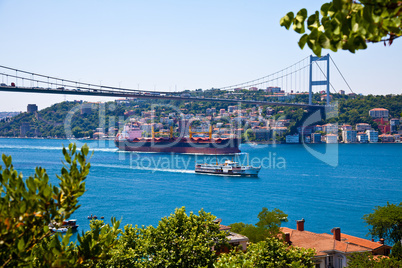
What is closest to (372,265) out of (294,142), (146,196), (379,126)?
(146,196)

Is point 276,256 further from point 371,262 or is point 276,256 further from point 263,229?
point 263,229

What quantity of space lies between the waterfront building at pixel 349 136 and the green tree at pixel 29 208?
2929 inches

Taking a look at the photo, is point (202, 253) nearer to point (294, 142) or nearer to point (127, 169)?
point (127, 169)

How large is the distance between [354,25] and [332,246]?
11.0m

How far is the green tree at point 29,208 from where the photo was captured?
6.66ft

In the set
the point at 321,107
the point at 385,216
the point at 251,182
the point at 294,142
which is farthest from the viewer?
the point at 294,142

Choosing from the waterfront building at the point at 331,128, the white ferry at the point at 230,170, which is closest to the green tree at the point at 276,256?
the white ferry at the point at 230,170

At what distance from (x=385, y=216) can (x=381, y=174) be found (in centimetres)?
2198

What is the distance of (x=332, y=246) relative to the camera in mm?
11383

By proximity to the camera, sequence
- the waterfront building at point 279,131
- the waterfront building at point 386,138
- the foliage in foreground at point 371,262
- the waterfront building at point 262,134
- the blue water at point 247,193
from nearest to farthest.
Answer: the foliage in foreground at point 371,262 → the blue water at point 247,193 → the waterfront building at point 279,131 → the waterfront building at point 262,134 → the waterfront building at point 386,138

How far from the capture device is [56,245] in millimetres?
2217

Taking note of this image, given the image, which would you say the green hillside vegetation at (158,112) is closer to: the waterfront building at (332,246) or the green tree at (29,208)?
the waterfront building at (332,246)

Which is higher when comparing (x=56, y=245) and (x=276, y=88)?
(x=276, y=88)

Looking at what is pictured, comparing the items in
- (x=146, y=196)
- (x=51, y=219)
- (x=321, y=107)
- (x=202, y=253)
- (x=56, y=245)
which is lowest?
(x=146, y=196)
